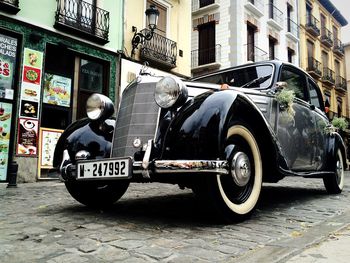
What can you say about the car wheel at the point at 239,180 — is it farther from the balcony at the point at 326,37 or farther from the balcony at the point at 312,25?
the balcony at the point at 326,37

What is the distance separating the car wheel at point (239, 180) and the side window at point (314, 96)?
2410 millimetres

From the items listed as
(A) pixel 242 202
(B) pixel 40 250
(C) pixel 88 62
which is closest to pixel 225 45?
(C) pixel 88 62

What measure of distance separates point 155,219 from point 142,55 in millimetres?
8995

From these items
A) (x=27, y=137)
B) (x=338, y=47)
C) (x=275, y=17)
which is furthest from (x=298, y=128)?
(x=338, y=47)

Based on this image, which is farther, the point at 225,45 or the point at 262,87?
the point at 225,45

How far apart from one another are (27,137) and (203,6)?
12.8m

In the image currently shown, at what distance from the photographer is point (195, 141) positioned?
2.78 m

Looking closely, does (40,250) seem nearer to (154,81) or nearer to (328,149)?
(154,81)

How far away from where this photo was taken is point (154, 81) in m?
3.44

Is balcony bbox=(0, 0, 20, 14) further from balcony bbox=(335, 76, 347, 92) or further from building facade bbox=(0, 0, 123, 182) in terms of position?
balcony bbox=(335, 76, 347, 92)

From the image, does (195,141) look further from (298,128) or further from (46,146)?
(46,146)

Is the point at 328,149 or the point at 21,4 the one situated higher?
the point at 21,4

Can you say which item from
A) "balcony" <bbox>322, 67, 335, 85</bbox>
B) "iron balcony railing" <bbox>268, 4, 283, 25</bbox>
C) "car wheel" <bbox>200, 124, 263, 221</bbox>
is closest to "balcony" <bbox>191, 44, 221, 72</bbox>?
"iron balcony railing" <bbox>268, 4, 283, 25</bbox>

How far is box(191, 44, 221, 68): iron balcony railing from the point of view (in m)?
16.9
